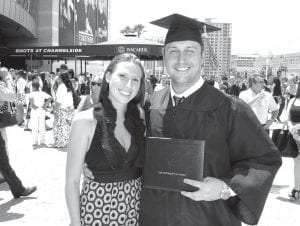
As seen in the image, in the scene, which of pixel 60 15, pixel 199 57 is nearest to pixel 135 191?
pixel 199 57

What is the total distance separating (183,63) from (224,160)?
2.05 ft

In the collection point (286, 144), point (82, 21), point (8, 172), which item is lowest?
point (8, 172)

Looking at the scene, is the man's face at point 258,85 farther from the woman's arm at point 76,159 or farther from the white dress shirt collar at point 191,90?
the woman's arm at point 76,159

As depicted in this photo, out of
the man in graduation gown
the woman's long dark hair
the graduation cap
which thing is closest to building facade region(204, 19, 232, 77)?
the graduation cap

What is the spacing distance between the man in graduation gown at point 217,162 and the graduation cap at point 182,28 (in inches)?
12.0

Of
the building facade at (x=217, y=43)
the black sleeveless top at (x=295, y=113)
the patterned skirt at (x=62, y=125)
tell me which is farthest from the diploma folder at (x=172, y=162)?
the patterned skirt at (x=62, y=125)

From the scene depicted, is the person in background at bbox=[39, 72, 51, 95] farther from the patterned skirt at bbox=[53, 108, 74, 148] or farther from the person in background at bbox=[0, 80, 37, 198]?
the person in background at bbox=[0, 80, 37, 198]

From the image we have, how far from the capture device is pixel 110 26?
188ft

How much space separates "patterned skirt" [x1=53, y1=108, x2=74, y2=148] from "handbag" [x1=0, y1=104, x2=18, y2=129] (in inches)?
136

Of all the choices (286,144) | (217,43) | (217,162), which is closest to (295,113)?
(286,144)

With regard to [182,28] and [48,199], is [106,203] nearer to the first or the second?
[182,28]

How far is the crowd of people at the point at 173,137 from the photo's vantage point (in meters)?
2.20

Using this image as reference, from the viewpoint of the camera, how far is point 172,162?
210 cm

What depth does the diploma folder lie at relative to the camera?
80.5 inches
